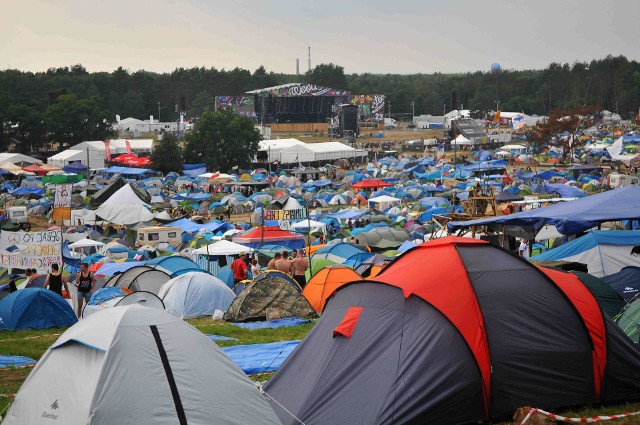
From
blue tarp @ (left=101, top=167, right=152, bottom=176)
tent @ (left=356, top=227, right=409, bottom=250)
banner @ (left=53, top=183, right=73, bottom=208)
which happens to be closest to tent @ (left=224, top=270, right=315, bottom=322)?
banner @ (left=53, top=183, right=73, bottom=208)

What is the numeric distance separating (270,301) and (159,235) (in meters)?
15.7

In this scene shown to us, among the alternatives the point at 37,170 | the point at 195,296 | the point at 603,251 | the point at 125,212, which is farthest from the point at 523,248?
the point at 37,170

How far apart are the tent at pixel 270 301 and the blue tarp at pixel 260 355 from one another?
2939 mm

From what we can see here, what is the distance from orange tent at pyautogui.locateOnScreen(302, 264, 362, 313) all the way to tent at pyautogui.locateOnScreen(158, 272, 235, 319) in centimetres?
175

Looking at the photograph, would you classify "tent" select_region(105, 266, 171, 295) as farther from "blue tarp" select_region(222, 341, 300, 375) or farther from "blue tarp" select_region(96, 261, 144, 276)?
"blue tarp" select_region(222, 341, 300, 375)

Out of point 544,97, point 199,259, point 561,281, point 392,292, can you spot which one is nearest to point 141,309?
point 392,292

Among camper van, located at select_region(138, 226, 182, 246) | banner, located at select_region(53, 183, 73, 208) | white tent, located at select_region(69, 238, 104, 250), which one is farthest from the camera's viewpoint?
camper van, located at select_region(138, 226, 182, 246)

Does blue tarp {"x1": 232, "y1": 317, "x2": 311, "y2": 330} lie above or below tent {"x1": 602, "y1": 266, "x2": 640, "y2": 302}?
below

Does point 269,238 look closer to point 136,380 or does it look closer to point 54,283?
point 54,283

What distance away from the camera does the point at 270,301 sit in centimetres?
1390

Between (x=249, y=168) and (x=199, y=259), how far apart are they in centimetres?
4292

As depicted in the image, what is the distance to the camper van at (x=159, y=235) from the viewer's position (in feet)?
93.9

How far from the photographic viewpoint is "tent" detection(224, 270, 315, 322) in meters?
13.8

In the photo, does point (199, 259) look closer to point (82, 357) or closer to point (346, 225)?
point (346, 225)
